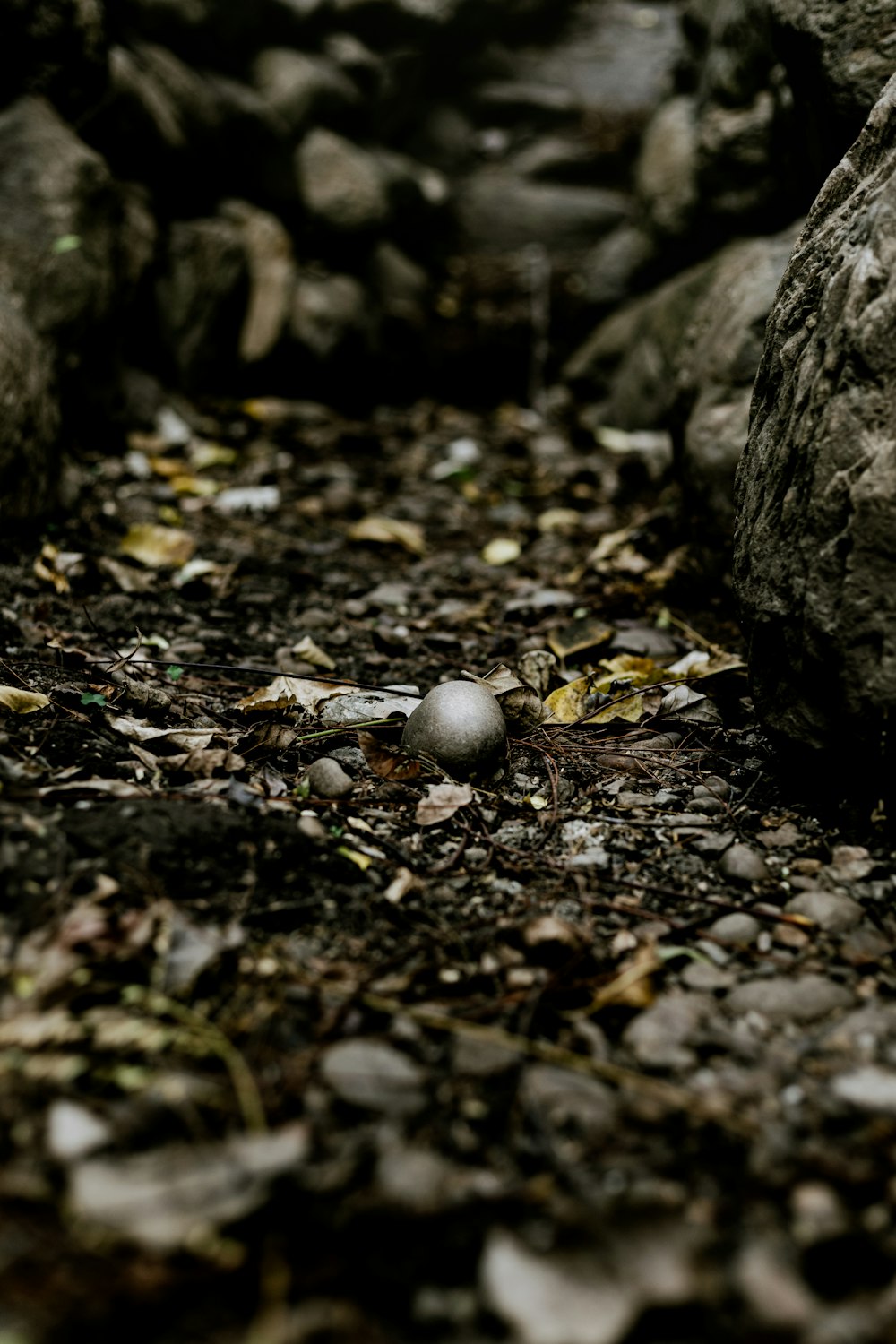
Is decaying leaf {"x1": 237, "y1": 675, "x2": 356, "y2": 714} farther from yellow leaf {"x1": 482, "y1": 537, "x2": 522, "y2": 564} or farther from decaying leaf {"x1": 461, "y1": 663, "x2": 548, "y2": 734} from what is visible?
yellow leaf {"x1": 482, "y1": 537, "x2": 522, "y2": 564}

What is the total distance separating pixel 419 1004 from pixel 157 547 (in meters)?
2.53

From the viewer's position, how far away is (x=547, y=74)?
7293 mm

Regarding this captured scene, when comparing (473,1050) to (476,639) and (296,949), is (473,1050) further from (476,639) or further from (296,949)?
(476,639)

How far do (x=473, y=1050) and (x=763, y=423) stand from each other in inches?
62.1

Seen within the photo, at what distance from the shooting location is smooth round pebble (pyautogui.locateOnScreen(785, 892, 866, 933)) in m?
1.71

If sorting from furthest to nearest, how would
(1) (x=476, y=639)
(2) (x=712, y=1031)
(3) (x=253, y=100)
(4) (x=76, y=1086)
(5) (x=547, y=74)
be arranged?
(5) (x=547, y=74)
(3) (x=253, y=100)
(1) (x=476, y=639)
(2) (x=712, y=1031)
(4) (x=76, y=1086)

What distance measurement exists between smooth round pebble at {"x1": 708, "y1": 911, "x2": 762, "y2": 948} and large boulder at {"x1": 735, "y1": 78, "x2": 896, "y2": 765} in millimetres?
414

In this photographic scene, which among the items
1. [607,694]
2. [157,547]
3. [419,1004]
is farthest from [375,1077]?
[157,547]

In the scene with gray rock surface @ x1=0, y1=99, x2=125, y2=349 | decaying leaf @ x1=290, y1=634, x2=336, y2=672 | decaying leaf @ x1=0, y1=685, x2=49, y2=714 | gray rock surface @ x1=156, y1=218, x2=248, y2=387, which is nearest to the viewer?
decaying leaf @ x1=0, y1=685, x2=49, y2=714

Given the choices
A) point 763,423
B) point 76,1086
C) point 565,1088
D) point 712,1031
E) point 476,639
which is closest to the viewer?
point 76,1086

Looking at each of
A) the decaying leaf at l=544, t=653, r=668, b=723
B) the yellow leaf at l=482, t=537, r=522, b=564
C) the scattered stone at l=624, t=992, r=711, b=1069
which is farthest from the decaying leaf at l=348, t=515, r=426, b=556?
the scattered stone at l=624, t=992, r=711, b=1069

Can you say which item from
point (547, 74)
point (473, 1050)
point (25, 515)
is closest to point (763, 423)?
point (473, 1050)

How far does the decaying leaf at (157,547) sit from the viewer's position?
3.47m

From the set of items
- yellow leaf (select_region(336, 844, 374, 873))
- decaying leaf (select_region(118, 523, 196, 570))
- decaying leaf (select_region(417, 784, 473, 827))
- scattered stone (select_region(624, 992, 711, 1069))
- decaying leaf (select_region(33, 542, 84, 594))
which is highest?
scattered stone (select_region(624, 992, 711, 1069))
